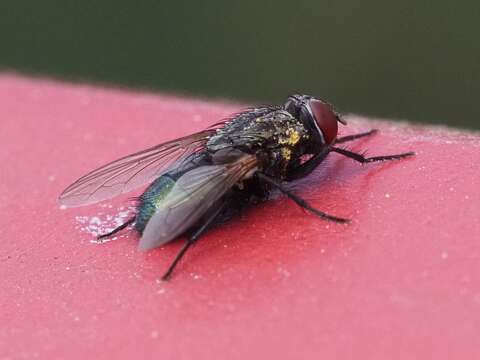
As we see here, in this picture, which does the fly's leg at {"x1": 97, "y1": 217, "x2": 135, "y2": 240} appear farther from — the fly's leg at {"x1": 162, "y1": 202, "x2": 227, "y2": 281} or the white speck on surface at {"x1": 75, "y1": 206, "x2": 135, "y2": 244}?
the fly's leg at {"x1": 162, "y1": 202, "x2": 227, "y2": 281}

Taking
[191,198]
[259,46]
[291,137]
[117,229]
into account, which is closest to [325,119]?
[291,137]

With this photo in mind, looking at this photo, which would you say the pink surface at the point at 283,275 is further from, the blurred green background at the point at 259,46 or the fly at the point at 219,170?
the blurred green background at the point at 259,46

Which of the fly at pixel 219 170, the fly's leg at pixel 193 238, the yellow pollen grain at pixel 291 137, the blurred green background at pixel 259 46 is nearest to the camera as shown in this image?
the fly's leg at pixel 193 238

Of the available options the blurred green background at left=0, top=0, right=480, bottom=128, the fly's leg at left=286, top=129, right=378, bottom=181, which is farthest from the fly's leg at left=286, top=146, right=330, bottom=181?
the blurred green background at left=0, top=0, right=480, bottom=128

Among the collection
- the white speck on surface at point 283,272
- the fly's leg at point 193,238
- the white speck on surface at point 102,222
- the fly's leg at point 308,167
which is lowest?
the white speck on surface at point 102,222

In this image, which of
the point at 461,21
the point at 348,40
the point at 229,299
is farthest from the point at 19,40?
the point at 229,299

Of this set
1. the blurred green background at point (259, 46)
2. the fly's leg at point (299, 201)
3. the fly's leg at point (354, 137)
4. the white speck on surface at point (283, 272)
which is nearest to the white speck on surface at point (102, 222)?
the fly's leg at point (299, 201)

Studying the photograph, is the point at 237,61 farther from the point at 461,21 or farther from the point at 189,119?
the point at 189,119

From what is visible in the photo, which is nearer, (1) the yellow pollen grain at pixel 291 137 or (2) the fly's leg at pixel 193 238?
(2) the fly's leg at pixel 193 238
